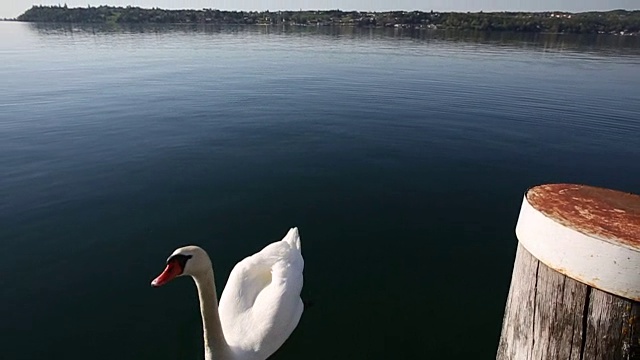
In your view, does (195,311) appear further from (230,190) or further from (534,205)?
(534,205)

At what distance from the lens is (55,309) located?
7160 millimetres

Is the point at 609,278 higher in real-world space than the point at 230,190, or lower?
higher

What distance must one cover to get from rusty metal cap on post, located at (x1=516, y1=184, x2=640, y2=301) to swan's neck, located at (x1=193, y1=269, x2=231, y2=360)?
3.58 meters

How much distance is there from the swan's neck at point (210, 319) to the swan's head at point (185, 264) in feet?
0.41

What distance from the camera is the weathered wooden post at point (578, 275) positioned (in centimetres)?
243

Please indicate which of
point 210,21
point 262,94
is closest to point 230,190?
point 262,94

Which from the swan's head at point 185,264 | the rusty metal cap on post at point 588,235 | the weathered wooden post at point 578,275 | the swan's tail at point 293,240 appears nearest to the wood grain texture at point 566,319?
the weathered wooden post at point 578,275

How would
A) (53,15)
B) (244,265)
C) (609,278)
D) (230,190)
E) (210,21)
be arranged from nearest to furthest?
1. (609,278)
2. (244,265)
3. (230,190)
4. (210,21)
5. (53,15)

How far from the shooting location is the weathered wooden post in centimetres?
243

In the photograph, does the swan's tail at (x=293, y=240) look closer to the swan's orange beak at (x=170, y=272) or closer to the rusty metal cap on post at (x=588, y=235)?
the swan's orange beak at (x=170, y=272)

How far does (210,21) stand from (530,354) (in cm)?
17137

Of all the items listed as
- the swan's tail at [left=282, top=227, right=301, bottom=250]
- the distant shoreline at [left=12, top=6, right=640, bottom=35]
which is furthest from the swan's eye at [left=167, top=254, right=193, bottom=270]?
the distant shoreline at [left=12, top=6, right=640, bottom=35]

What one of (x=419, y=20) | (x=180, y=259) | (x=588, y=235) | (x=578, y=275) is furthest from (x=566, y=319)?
(x=419, y=20)

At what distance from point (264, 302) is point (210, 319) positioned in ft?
3.56
